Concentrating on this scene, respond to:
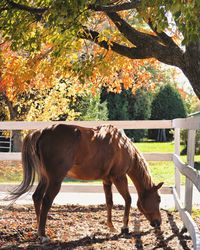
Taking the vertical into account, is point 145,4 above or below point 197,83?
above

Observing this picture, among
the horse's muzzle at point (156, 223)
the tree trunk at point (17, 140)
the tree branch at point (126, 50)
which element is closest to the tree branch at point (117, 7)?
the tree branch at point (126, 50)

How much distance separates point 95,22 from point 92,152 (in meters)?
4.12

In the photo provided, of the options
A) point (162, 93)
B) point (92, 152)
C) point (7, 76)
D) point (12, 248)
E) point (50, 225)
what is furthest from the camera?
point (162, 93)

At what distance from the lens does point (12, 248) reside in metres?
4.91

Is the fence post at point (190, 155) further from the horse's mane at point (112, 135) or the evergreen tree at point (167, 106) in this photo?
the evergreen tree at point (167, 106)

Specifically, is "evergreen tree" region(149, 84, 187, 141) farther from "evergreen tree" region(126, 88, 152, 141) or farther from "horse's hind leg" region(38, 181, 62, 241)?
"horse's hind leg" region(38, 181, 62, 241)

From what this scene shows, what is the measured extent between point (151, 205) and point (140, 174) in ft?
1.40

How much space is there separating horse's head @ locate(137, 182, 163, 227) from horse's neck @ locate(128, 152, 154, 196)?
7 cm

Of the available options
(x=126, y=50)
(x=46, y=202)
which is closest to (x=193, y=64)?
(x=126, y=50)

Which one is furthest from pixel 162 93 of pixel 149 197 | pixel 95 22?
pixel 149 197

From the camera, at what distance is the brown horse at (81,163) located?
5262 millimetres

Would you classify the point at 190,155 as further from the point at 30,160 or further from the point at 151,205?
the point at 30,160

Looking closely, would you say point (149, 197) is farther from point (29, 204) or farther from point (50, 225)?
point (29, 204)

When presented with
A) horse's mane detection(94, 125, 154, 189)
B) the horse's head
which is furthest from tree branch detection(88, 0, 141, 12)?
the horse's head
